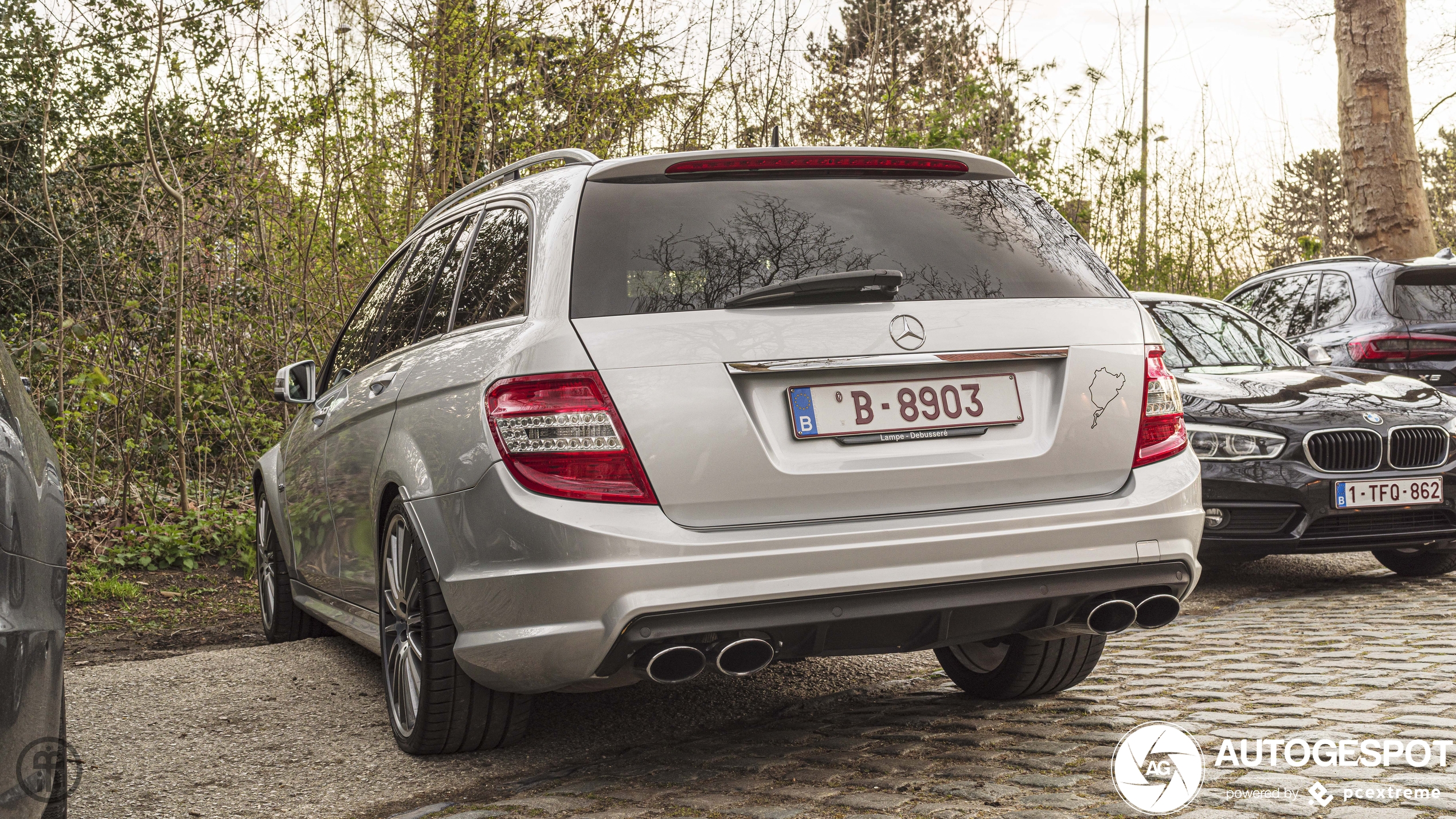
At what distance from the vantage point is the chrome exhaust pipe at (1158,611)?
134 inches

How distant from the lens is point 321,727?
4.32m

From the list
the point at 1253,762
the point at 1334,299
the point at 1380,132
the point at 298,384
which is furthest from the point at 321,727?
the point at 1380,132

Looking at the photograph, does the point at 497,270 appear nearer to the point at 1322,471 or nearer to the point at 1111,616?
the point at 1111,616

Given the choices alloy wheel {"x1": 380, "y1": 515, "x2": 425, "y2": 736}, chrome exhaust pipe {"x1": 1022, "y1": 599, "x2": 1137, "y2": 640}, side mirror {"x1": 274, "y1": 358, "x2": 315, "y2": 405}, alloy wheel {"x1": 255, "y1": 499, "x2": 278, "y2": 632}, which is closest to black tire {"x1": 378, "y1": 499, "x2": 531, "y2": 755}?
alloy wheel {"x1": 380, "y1": 515, "x2": 425, "y2": 736}

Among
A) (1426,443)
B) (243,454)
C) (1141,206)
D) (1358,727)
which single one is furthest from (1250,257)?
(1358,727)

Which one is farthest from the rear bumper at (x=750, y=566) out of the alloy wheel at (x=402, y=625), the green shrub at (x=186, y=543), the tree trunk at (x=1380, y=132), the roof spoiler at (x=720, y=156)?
the tree trunk at (x=1380, y=132)

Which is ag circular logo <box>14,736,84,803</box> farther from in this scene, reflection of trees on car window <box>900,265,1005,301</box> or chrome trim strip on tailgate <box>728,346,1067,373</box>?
reflection of trees on car window <box>900,265,1005,301</box>

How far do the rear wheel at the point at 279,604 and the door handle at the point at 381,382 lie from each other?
1.82 meters

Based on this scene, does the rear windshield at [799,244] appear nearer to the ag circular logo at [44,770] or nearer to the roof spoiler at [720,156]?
the roof spoiler at [720,156]

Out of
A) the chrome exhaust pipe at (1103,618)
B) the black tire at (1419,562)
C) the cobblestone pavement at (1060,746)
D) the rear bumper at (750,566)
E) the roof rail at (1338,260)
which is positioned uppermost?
the roof rail at (1338,260)

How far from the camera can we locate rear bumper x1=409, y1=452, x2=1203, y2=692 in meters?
2.96

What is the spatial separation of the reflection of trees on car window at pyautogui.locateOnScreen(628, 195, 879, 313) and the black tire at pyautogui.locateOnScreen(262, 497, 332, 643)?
3.23 m

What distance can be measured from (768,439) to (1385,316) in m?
7.08

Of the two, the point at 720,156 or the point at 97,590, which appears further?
the point at 97,590
